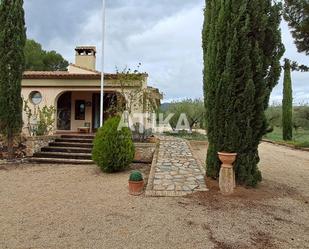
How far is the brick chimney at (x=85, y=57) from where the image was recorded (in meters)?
19.0

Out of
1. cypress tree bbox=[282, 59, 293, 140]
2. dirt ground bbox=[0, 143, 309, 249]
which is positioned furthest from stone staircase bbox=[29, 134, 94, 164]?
cypress tree bbox=[282, 59, 293, 140]

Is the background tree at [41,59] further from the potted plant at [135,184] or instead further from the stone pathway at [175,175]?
the potted plant at [135,184]

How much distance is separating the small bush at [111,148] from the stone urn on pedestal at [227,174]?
3.27 m

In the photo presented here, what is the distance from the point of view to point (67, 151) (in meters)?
11.9

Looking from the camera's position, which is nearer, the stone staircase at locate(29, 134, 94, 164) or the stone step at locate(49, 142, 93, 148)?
the stone staircase at locate(29, 134, 94, 164)

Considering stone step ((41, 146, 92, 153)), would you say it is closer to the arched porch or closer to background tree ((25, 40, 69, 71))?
the arched porch

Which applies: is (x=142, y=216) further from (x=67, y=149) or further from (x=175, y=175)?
(x=67, y=149)

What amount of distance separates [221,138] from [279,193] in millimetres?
1811

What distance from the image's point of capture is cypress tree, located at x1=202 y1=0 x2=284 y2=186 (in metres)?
6.98

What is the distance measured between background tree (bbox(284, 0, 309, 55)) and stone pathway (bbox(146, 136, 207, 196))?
320 inches

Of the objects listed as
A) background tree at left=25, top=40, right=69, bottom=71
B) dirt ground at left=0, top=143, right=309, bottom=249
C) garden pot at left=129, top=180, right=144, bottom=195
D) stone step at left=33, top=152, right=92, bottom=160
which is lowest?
dirt ground at left=0, top=143, right=309, bottom=249

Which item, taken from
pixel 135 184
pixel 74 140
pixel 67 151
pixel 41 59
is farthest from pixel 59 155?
pixel 41 59

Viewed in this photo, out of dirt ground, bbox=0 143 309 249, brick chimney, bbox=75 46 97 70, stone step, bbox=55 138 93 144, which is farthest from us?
brick chimney, bbox=75 46 97 70

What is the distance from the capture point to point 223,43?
717cm
